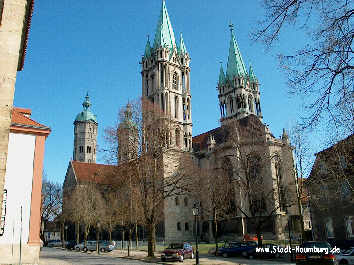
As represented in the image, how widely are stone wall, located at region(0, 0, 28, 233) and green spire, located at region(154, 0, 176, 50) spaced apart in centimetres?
5859

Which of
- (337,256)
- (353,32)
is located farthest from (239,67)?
(353,32)

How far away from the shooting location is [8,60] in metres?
8.41

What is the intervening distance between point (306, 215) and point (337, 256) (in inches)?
1699

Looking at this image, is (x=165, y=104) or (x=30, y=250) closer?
(x=30, y=250)

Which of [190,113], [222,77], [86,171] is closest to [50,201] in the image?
[86,171]

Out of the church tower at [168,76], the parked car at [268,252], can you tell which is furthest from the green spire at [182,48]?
the parked car at [268,252]

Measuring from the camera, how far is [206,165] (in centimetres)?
5950

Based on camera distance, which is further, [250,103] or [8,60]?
[250,103]

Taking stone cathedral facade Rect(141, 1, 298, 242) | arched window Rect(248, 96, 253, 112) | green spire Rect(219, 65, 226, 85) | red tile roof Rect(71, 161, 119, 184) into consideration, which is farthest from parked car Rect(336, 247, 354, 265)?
green spire Rect(219, 65, 226, 85)

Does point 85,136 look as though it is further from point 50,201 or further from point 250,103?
point 250,103

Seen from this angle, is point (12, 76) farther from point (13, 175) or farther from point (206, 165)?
point (206, 165)

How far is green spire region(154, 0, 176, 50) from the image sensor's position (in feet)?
221

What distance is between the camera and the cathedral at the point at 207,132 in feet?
131

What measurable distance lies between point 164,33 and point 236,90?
21.8 metres
